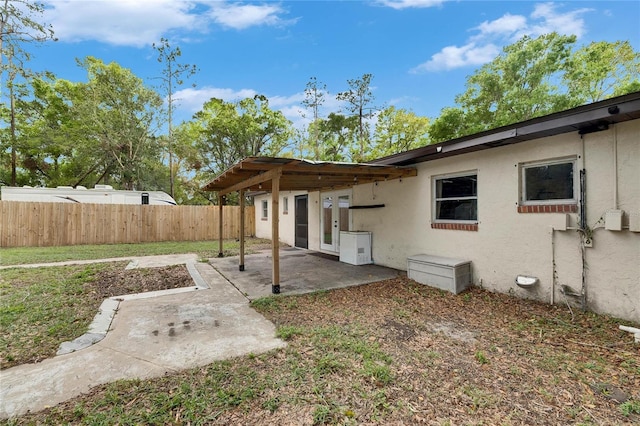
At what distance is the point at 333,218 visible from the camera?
9438 millimetres

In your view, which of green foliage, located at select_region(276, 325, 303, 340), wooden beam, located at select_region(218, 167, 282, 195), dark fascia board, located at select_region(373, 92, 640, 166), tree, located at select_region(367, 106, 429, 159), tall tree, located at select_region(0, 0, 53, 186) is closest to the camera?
dark fascia board, located at select_region(373, 92, 640, 166)

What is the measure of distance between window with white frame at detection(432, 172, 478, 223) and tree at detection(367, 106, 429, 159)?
1508 cm

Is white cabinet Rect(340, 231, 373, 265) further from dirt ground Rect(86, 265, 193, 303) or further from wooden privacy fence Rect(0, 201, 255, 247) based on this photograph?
wooden privacy fence Rect(0, 201, 255, 247)

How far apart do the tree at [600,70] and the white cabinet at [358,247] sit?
608 inches

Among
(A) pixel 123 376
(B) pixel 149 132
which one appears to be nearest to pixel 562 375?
(A) pixel 123 376

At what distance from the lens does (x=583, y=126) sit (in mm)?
3688

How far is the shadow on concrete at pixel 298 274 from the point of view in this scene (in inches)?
213

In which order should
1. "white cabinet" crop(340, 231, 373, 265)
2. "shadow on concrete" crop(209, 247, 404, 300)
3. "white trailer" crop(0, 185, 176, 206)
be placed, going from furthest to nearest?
"white trailer" crop(0, 185, 176, 206)
"white cabinet" crop(340, 231, 373, 265)
"shadow on concrete" crop(209, 247, 404, 300)

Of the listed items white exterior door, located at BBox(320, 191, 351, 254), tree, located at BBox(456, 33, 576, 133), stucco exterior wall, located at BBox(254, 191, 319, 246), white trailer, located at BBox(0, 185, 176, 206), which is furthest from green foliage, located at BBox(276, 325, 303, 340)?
tree, located at BBox(456, 33, 576, 133)

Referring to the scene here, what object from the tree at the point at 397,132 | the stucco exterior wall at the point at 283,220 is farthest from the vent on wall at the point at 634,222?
the tree at the point at 397,132

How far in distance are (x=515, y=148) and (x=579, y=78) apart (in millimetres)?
16990

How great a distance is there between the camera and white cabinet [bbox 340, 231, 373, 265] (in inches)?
298

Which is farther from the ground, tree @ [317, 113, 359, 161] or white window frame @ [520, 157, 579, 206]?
tree @ [317, 113, 359, 161]

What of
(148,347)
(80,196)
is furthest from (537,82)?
(80,196)
